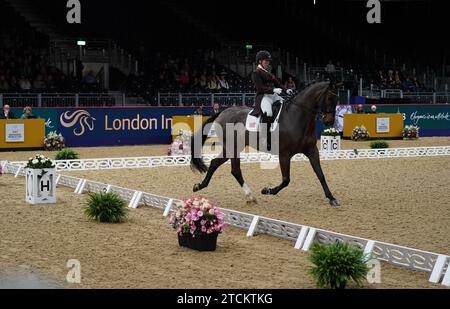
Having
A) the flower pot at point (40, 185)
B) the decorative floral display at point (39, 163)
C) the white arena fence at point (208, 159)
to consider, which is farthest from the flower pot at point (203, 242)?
the white arena fence at point (208, 159)

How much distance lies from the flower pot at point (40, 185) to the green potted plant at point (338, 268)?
262 inches

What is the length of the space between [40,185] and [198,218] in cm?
458

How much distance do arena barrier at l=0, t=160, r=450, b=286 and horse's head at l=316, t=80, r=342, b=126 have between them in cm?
289

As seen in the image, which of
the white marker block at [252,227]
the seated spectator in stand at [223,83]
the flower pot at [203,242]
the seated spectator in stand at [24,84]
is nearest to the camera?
the flower pot at [203,242]

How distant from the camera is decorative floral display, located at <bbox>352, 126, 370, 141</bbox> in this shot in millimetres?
28812

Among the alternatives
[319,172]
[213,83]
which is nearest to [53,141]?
[213,83]

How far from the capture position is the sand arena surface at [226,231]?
26.1 feet

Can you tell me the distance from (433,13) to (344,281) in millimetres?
36545

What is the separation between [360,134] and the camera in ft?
94.6

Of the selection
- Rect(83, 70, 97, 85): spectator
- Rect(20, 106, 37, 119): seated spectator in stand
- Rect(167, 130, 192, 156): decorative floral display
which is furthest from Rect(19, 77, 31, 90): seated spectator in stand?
Rect(167, 130, 192, 156): decorative floral display

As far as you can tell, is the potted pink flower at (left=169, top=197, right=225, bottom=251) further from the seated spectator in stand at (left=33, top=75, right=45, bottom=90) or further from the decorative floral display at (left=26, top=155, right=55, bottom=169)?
the seated spectator in stand at (left=33, top=75, right=45, bottom=90)

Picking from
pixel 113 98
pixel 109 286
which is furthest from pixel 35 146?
pixel 109 286

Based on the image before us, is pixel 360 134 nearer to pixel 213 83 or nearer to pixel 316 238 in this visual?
pixel 213 83

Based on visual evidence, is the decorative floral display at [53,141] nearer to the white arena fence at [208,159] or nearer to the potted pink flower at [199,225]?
the white arena fence at [208,159]
